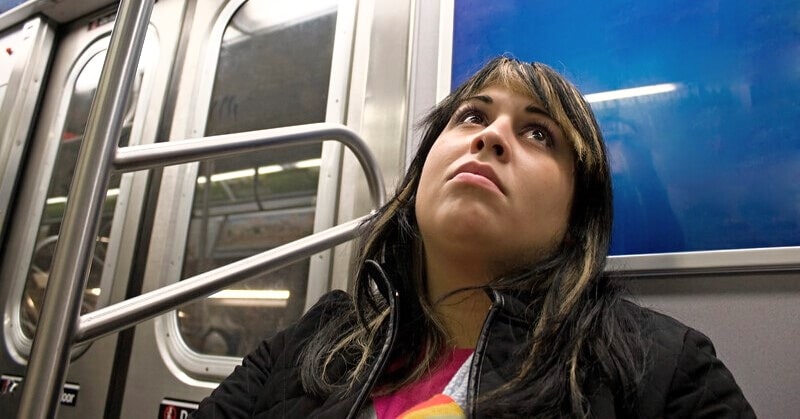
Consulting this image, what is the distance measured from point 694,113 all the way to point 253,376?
3.90 feet

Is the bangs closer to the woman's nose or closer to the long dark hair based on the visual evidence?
the long dark hair

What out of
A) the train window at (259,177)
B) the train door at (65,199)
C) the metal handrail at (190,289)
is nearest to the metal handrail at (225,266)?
the metal handrail at (190,289)

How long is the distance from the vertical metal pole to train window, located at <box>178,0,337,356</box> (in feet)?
3.36

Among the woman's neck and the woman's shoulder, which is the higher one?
the woman's neck

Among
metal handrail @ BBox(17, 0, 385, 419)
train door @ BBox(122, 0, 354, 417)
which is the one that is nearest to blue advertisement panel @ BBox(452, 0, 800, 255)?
train door @ BBox(122, 0, 354, 417)

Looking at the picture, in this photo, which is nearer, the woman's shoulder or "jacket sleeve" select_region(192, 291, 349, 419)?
the woman's shoulder

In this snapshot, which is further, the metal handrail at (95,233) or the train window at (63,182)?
the train window at (63,182)

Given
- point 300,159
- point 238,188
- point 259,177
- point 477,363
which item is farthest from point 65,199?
point 477,363

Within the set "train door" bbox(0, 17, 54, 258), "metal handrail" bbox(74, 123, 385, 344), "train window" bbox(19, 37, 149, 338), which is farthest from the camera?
"train door" bbox(0, 17, 54, 258)

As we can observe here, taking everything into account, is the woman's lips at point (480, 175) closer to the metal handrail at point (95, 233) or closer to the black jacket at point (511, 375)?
the black jacket at point (511, 375)

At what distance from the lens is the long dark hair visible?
2.54 feet

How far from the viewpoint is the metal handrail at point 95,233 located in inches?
28.5

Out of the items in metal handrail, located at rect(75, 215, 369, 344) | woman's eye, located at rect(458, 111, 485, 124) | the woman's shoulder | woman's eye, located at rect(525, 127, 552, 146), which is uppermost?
woman's eye, located at rect(458, 111, 485, 124)

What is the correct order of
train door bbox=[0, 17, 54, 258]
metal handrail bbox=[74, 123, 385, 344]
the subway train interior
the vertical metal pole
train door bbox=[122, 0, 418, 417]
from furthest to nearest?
train door bbox=[0, 17, 54, 258] < train door bbox=[122, 0, 418, 417] < the subway train interior < metal handrail bbox=[74, 123, 385, 344] < the vertical metal pole
